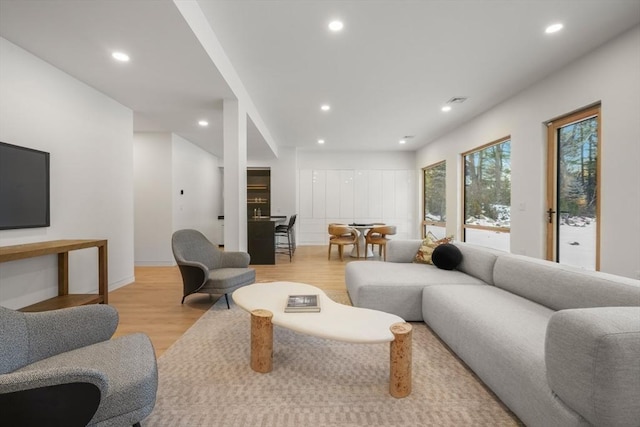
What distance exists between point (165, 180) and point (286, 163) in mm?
3446

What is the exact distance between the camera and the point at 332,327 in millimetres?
1762

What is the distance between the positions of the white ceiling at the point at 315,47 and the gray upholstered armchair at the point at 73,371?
2183 millimetres

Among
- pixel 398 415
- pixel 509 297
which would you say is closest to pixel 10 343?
pixel 398 415

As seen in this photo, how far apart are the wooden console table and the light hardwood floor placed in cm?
38

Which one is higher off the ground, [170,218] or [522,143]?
[522,143]

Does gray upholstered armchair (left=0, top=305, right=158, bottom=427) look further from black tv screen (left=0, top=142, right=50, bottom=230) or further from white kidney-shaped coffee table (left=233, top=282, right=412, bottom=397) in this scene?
black tv screen (left=0, top=142, right=50, bottom=230)

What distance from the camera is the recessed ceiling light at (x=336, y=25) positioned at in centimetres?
275

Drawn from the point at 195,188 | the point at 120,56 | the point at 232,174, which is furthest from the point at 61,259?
the point at 195,188

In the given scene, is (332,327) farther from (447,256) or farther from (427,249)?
(427,249)

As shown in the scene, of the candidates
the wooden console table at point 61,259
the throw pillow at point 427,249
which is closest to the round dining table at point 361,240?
the throw pillow at point 427,249

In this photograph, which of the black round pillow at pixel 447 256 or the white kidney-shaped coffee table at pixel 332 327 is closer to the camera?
the white kidney-shaped coffee table at pixel 332 327

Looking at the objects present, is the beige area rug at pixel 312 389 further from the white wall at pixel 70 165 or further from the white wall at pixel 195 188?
the white wall at pixel 195 188

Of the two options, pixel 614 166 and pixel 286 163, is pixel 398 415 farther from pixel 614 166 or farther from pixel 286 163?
pixel 286 163

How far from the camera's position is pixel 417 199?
28.8ft
